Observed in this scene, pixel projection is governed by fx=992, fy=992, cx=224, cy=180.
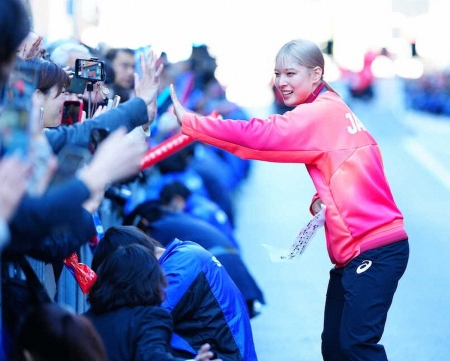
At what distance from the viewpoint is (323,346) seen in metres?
5.00

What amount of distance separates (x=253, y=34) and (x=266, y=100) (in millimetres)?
8168

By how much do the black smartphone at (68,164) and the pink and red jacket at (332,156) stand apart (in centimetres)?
152

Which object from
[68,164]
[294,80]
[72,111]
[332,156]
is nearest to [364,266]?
[332,156]

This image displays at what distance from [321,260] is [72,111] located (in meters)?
6.39

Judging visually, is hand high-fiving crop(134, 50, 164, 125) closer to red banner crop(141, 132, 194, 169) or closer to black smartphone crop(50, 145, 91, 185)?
black smartphone crop(50, 145, 91, 185)

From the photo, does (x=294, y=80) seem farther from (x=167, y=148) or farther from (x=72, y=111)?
(x=167, y=148)

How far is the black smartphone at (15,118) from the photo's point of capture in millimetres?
3111

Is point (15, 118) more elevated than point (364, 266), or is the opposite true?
point (15, 118)

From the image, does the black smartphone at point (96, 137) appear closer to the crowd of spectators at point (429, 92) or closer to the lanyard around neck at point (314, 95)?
the lanyard around neck at point (314, 95)

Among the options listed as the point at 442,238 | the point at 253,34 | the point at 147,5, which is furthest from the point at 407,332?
the point at 253,34

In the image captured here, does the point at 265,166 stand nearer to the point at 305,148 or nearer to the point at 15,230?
the point at 305,148

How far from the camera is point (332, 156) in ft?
15.9

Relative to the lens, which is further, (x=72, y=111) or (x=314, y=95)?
(x=314, y=95)

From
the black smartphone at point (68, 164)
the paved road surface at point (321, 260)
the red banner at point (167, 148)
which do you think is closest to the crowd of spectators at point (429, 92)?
the paved road surface at point (321, 260)
